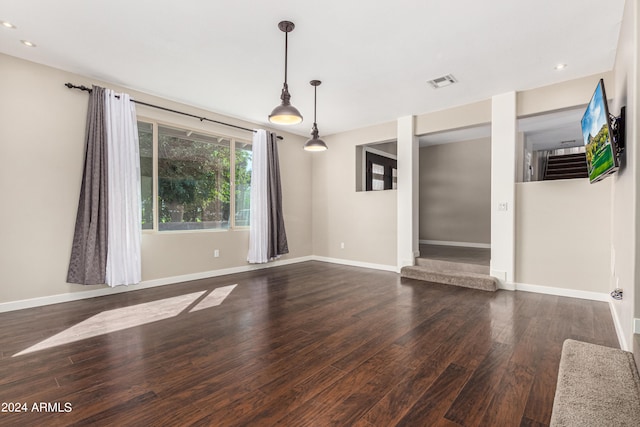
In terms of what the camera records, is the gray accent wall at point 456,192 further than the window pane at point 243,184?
Yes

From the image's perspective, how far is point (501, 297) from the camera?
4.04m

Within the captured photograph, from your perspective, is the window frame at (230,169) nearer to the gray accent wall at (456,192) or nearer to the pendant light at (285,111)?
the pendant light at (285,111)

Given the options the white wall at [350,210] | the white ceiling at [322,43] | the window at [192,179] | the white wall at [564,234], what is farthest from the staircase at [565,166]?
the window at [192,179]

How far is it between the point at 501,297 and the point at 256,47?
14.5ft

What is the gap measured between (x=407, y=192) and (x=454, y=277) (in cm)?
172

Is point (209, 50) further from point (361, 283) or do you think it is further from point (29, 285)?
point (361, 283)

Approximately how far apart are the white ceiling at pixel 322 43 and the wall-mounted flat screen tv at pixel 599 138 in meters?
0.90

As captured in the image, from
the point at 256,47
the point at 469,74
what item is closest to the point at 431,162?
the point at 469,74

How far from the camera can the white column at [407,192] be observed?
5.50 meters

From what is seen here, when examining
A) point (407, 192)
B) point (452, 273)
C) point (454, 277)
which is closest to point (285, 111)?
point (407, 192)

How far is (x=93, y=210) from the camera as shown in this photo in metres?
3.86

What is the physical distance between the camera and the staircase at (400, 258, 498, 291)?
175 inches

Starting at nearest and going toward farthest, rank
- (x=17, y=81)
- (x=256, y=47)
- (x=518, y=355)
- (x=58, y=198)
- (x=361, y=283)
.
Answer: (x=518, y=355), (x=256, y=47), (x=17, y=81), (x=58, y=198), (x=361, y=283)

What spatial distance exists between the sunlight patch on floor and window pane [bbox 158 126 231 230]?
57.3 inches
